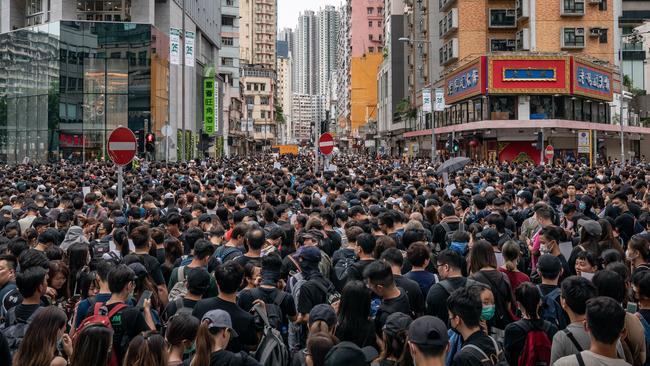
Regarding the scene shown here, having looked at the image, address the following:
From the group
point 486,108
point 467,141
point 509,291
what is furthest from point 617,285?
point 467,141

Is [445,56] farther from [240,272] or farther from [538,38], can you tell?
[240,272]

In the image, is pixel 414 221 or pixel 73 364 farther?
pixel 414 221

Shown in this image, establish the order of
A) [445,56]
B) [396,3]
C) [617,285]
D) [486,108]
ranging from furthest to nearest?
[396,3], [445,56], [486,108], [617,285]

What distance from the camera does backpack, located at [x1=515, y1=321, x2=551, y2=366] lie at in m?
5.01

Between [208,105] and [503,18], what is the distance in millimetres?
36092

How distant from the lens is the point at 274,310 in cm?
590

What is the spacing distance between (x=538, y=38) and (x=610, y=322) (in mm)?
52807

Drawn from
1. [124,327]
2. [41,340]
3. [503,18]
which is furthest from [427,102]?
[41,340]

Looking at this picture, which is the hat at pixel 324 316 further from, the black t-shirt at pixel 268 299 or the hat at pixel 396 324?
the black t-shirt at pixel 268 299

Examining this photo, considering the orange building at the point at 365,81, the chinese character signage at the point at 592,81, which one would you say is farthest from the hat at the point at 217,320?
the orange building at the point at 365,81

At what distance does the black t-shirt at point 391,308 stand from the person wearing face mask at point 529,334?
96cm

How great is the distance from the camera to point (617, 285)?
211 inches

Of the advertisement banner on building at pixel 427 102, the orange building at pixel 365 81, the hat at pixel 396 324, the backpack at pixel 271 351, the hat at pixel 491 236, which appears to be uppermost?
the orange building at pixel 365 81

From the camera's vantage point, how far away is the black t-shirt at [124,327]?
17.4ft
